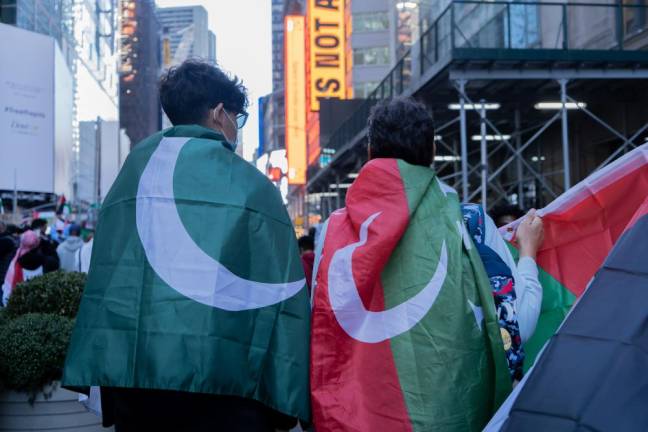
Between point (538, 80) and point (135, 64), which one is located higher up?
point (135, 64)

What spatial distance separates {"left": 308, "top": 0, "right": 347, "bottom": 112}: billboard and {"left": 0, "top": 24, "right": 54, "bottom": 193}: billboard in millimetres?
17747

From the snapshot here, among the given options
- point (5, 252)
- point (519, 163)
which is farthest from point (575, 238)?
point (519, 163)

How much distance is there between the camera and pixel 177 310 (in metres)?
2.40

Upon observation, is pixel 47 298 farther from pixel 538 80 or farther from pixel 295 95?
pixel 295 95

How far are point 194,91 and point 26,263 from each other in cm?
919

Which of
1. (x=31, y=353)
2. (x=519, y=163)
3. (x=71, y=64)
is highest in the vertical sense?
(x=71, y=64)

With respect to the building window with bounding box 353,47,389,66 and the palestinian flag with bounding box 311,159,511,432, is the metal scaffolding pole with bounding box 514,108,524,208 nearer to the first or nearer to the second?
the palestinian flag with bounding box 311,159,511,432

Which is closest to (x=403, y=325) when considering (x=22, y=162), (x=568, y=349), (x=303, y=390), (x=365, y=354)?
(x=365, y=354)

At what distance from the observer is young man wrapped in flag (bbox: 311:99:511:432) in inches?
99.5

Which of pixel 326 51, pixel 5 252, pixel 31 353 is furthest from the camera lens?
pixel 326 51

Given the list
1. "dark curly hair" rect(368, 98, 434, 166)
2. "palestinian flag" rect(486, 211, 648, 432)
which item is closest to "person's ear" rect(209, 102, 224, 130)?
"dark curly hair" rect(368, 98, 434, 166)

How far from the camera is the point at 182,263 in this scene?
2.47 meters

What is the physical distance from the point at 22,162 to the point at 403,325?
45212mm

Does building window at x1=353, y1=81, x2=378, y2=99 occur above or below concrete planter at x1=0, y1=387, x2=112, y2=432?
above
